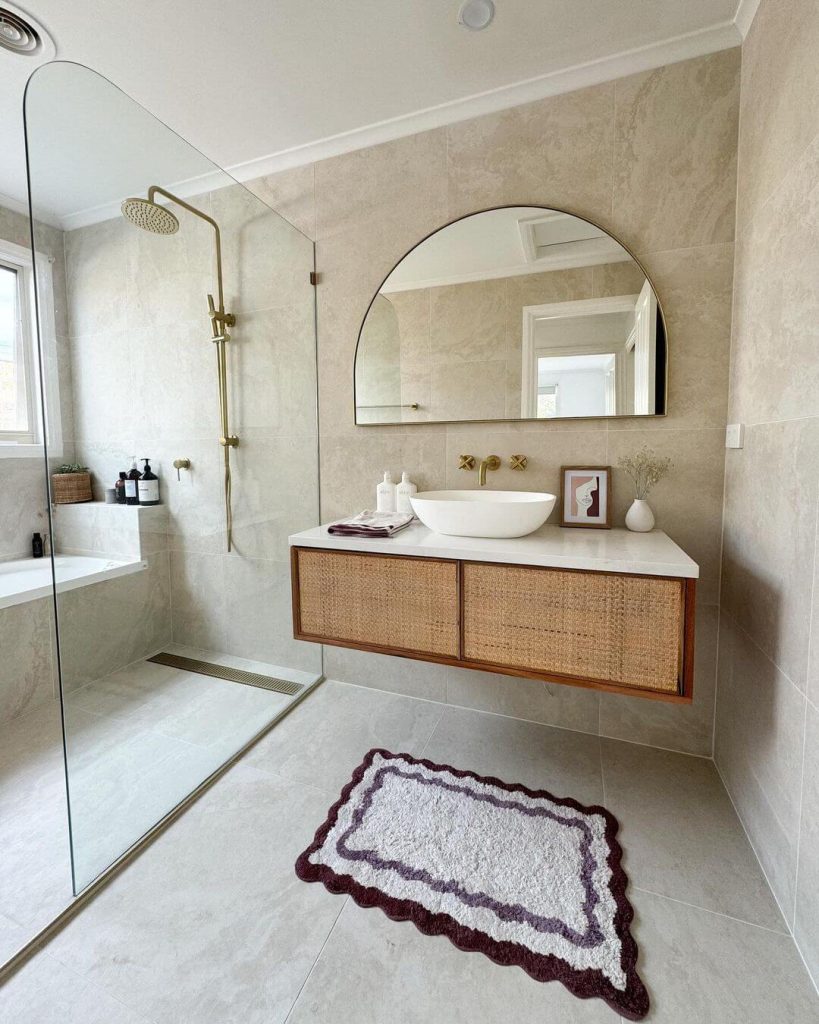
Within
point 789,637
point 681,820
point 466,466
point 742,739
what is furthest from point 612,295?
point 681,820

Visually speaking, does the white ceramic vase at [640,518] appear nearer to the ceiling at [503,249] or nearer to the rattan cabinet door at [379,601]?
the rattan cabinet door at [379,601]

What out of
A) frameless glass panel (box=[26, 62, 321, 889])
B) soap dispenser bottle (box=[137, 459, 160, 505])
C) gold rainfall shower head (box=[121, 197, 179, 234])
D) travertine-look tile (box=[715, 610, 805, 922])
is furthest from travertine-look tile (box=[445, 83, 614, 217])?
travertine-look tile (box=[715, 610, 805, 922])

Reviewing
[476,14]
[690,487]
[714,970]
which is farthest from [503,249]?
[714,970]

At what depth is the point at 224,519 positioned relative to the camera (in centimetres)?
184

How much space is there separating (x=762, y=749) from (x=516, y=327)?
5.17 feet

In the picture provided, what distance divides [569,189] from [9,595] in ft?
8.34

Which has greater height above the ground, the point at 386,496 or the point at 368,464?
the point at 368,464

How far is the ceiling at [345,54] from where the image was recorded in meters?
1.42

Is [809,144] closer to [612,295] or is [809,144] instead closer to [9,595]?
[612,295]

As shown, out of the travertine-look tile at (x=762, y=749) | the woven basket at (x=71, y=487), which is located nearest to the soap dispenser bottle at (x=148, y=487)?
the woven basket at (x=71, y=487)

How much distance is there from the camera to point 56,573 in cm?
120

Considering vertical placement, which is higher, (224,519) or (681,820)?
(224,519)

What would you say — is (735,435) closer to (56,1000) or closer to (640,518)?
(640,518)

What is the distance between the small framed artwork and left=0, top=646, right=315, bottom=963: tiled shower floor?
1.49m
